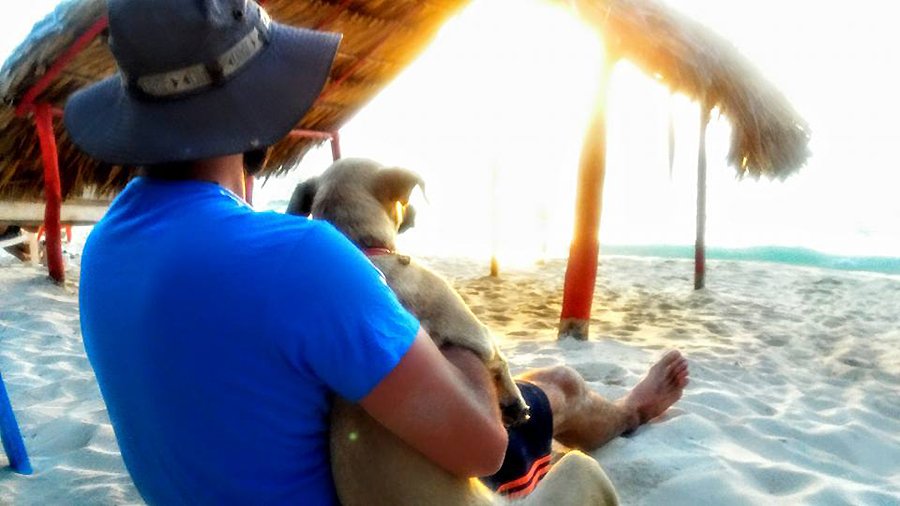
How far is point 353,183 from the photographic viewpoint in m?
1.75

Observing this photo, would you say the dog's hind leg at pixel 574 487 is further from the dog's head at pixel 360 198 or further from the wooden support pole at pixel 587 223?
the wooden support pole at pixel 587 223

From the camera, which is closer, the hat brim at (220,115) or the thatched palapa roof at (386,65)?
the hat brim at (220,115)

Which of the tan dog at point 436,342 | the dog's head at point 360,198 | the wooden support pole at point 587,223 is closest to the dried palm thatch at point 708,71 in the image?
the wooden support pole at point 587,223

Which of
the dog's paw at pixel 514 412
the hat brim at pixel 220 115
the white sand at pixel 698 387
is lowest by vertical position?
the white sand at pixel 698 387

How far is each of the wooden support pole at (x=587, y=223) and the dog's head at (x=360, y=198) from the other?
11.8 ft

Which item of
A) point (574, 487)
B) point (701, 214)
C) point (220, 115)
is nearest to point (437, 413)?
point (574, 487)

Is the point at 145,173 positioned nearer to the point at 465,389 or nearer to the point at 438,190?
the point at 465,389

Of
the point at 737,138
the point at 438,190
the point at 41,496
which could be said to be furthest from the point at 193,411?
the point at 438,190

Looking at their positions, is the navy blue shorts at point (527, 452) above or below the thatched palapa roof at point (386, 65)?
below

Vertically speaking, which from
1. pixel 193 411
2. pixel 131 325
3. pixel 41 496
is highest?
pixel 131 325

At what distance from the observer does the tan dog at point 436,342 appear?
120cm

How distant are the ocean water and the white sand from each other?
10.3 m

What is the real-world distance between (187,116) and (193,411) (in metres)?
0.48

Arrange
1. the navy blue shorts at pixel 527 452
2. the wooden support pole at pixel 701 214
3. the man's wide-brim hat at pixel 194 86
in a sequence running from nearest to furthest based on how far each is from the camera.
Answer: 1. the man's wide-brim hat at pixel 194 86
2. the navy blue shorts at pixel 527 452
3. the wooden support pole at pixel 701 214
